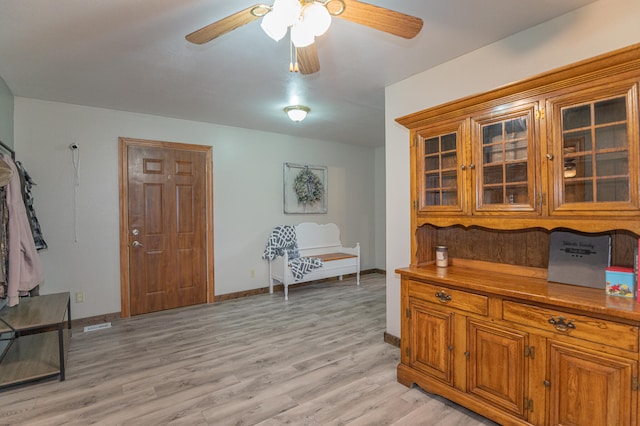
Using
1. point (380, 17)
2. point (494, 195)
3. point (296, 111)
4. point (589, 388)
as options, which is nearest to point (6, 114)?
point (296, 111)

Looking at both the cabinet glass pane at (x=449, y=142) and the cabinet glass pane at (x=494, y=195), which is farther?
the cabinet glass pane at (x=449, y=142)

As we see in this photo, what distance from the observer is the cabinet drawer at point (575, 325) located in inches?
59.5

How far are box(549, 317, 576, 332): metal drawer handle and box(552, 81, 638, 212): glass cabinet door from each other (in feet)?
1.89

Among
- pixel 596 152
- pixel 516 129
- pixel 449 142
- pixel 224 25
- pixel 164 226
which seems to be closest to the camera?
pixel 224 25

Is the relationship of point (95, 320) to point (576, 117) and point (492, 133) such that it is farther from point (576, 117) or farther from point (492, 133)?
point (576, 117)

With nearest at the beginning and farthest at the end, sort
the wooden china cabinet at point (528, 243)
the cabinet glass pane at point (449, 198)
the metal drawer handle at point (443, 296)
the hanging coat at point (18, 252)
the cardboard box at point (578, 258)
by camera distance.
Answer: the wooden china cabinet at point (528, 243) < the cardboard box at point (578, 258) < the metal drawer handle at point (443, 296) < the cabinet glass pane at point (449, 198) < the hanging coat at point (18, 252)

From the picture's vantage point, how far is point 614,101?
5.33ft

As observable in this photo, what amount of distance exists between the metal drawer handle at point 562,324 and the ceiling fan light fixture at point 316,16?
6.00 ft

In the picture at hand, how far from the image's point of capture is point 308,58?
1.89 metres

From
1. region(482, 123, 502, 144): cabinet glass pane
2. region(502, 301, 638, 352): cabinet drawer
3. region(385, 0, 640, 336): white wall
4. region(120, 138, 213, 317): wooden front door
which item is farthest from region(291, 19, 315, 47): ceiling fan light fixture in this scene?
region(120, 138, 213, 317): wooden front door

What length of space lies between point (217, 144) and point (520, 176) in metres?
3.86

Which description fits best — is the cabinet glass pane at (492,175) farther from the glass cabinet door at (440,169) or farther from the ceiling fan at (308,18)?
the ceiling fan at (308,18)

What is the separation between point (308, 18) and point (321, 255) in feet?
15.2

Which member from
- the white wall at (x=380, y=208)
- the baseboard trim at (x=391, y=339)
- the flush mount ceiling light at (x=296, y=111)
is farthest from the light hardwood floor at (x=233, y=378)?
the white wall at (x=380, y=208)
